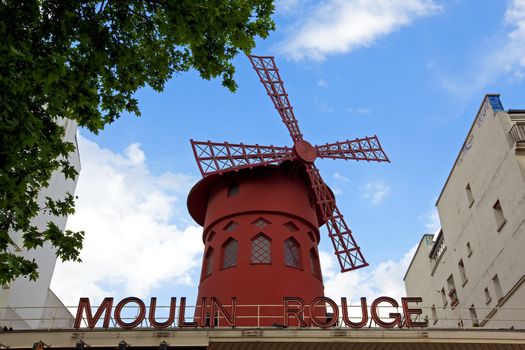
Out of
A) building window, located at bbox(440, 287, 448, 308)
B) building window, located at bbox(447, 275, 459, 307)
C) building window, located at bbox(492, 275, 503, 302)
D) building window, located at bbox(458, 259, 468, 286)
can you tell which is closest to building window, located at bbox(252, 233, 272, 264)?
building window, located at bbox(492, 275, 503, 302)

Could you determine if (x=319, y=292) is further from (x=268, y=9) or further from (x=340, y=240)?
(x=268, y=9)

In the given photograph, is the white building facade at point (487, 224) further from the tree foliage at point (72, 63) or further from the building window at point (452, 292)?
the tree foliage at point (72, 63)

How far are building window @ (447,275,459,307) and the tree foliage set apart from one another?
1590 centimetres

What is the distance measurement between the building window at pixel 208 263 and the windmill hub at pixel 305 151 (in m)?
3.84

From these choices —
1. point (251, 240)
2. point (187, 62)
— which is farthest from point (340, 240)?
point (187, 62)

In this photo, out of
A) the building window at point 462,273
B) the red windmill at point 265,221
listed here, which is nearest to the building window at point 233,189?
the red windmill at point 265,221

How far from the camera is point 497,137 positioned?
1603 centimetres

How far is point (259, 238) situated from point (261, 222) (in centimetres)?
49

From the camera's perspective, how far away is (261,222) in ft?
48.8

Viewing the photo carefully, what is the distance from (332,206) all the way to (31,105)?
425 inches

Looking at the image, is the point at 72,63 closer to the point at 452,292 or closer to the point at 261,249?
the point at 261,249

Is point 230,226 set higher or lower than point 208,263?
higher

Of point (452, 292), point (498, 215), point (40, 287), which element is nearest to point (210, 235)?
point (40, 287)

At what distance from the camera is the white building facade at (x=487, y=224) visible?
14820 mm
